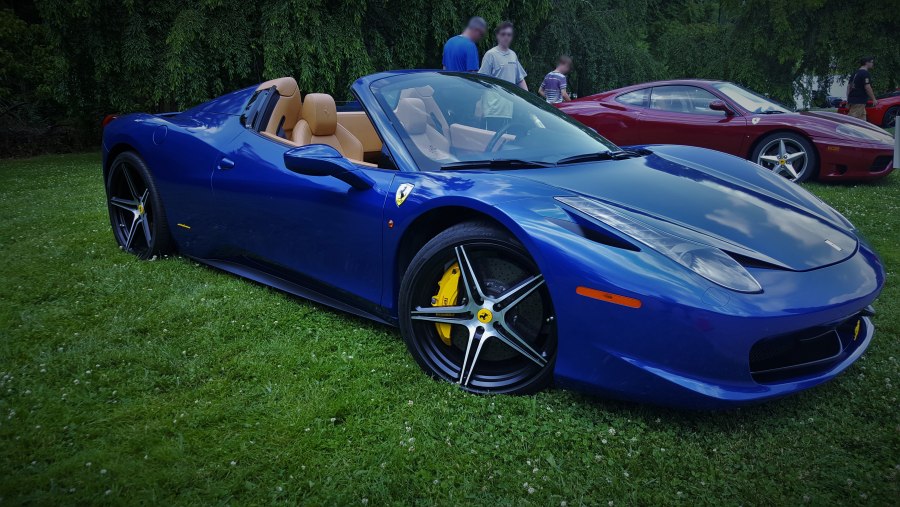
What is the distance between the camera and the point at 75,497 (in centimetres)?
197

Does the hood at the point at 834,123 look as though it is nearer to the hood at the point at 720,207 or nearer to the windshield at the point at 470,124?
the hood at the point at 720,207

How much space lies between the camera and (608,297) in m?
2.17

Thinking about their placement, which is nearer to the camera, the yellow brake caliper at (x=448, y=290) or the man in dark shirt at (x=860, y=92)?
the yellow brake caliper at (x=448, y=290)

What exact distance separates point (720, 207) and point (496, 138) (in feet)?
3.37

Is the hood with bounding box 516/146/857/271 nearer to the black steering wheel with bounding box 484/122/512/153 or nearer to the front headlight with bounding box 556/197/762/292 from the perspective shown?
the front headlight with bounding box 556/197/762/292

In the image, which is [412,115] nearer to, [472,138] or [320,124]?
[472,138]

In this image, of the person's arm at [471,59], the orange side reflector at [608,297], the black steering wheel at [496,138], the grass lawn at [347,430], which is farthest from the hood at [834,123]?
the orange side reflector at [608,297]

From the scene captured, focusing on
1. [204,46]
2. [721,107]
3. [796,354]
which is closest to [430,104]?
[796,354]

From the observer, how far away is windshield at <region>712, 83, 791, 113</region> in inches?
292

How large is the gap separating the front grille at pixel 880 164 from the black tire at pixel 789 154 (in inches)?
21.5

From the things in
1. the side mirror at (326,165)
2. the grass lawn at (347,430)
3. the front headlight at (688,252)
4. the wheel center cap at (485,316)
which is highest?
the side mirror at (326,165)

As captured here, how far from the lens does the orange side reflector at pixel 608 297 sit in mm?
2129

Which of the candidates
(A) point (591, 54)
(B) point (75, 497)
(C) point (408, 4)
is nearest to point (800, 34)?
(A) point (591, 54)

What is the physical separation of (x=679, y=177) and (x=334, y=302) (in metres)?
1.67
